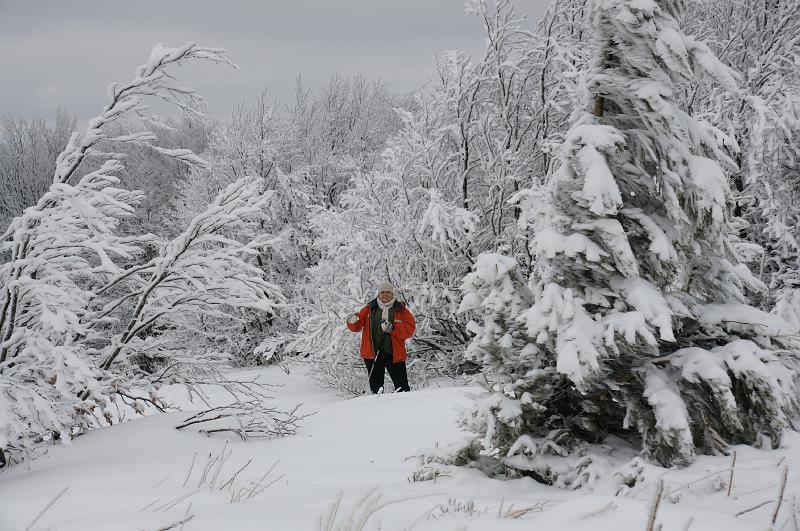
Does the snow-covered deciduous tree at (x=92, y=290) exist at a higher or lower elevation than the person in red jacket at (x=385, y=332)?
higher

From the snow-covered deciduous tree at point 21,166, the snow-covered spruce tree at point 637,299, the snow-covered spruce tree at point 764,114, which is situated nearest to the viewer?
the snow-covered spruce tree at point 637,299

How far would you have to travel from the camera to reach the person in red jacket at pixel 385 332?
8.10 metres

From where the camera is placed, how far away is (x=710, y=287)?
3.39m

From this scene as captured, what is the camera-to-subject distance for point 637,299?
2.90 metres

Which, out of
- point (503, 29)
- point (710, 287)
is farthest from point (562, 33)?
point (710, 287)

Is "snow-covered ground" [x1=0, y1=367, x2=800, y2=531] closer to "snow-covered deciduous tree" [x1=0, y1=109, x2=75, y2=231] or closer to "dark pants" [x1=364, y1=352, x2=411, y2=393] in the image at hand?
"dark pants" [x1=364, y1=352, x2=411, y2=393]

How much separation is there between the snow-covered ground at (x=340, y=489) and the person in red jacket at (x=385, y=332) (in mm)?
2765

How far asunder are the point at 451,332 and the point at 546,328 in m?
8.06

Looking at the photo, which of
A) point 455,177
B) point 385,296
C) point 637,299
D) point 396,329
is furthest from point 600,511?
point 455,177

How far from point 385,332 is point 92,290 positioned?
4.28m

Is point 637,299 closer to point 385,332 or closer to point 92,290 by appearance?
point 92,290

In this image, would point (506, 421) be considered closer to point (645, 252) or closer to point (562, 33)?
point (645, 252)

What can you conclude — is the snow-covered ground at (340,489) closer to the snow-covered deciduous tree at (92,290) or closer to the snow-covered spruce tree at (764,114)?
the snow-covered deciduous tree at (92,290)

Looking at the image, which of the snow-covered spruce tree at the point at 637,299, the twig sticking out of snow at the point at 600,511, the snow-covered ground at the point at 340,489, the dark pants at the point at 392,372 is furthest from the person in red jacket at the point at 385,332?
the twig sticking out of snow at the point at 600,511
